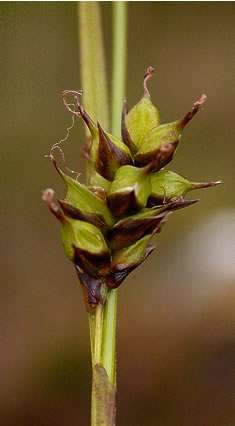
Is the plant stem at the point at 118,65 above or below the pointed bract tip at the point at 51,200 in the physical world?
above

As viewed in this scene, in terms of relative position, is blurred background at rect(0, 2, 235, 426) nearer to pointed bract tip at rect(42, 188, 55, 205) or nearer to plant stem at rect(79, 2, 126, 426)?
plant stem at rect(79, 2, 126, 426)

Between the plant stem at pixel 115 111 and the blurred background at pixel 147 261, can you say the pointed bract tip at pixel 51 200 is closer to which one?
the plant stem at pixel 115 111

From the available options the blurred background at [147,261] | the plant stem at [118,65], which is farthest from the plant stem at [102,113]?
the blurred background at [147,261]

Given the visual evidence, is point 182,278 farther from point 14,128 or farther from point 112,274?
point 112,274

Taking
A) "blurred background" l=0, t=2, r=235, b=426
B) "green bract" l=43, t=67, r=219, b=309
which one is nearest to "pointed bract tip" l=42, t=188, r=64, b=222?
"green bract" l=43, t=67, r=219, b=309

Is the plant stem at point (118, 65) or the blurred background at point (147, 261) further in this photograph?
the blurred background at point (147, 261)
